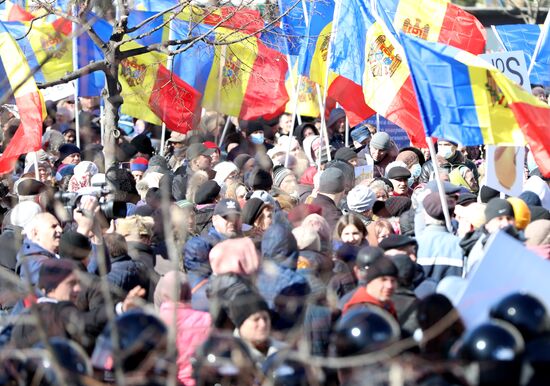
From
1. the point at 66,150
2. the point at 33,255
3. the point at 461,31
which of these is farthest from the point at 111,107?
the point at 33,255

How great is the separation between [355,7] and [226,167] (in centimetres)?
193

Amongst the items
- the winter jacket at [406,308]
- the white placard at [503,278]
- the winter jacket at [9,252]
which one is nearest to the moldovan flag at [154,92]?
the winter jacket at [9,252]

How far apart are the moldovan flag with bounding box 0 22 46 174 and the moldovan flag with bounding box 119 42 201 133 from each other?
99.8 inches

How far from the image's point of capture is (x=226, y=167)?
Result: 40.6ft

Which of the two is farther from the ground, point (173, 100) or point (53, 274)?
point (53, 274)

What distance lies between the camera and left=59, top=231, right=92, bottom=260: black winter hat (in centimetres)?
802

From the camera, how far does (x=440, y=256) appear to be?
8.98 m

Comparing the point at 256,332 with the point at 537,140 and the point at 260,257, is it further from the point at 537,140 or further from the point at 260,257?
the point at 537,140

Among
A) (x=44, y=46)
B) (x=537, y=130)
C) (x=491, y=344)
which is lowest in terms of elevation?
(x=44, y=46)

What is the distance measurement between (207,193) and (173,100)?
4.41 meters

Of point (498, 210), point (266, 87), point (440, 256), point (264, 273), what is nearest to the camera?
point (264, 273)

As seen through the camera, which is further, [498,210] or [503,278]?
[498,210]

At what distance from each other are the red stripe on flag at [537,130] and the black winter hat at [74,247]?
350 cm

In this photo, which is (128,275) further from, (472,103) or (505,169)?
(505,169)
